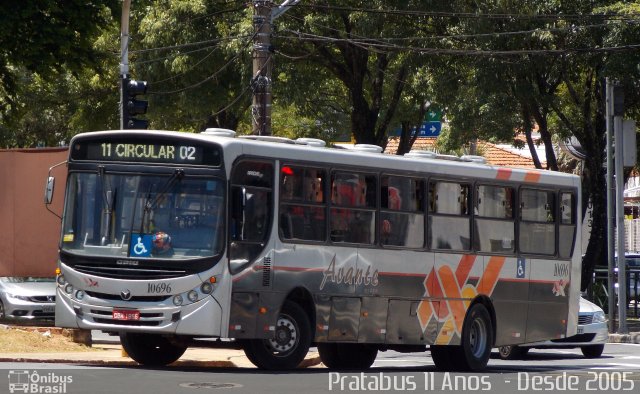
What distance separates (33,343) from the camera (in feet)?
67.3

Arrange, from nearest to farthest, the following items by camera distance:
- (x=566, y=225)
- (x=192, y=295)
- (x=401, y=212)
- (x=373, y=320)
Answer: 1. (x=192, y=295)
2. (x=373, y=320)
3. (x=401, y=212)
4. (x=566, y=225)

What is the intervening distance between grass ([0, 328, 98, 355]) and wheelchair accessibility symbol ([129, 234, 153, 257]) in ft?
13.3

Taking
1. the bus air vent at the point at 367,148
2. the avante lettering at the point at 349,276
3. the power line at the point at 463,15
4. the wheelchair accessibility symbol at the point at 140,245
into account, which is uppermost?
the power line at the point at 463,15

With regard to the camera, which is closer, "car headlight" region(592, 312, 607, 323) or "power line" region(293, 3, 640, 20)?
"car headlight" region(592, 312, 607, 323)

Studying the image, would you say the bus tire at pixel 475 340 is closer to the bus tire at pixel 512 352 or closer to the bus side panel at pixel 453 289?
the bus side panel at pixel 453 289

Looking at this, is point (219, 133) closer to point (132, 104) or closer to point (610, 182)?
point (132, 104)

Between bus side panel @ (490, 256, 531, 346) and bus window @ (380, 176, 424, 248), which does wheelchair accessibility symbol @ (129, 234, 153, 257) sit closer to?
bus window @ (380, 176, 424, 248)

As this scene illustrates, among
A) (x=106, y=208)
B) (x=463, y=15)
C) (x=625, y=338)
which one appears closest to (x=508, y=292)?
(x=106, y=208)

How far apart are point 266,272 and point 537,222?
19.5 feet

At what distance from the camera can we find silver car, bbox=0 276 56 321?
28.4m

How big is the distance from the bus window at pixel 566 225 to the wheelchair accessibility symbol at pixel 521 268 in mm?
1008

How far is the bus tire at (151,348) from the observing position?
17.7m

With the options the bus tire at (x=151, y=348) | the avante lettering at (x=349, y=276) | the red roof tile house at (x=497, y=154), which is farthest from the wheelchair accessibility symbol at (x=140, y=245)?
the red roof tile house at (x=497, y=154)

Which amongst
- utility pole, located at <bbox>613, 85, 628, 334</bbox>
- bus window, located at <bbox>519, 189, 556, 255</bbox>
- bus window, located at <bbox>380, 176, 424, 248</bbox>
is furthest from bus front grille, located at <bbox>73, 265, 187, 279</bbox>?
utility pole, located at <bbox>613, 85, 628, 334</bbox>
